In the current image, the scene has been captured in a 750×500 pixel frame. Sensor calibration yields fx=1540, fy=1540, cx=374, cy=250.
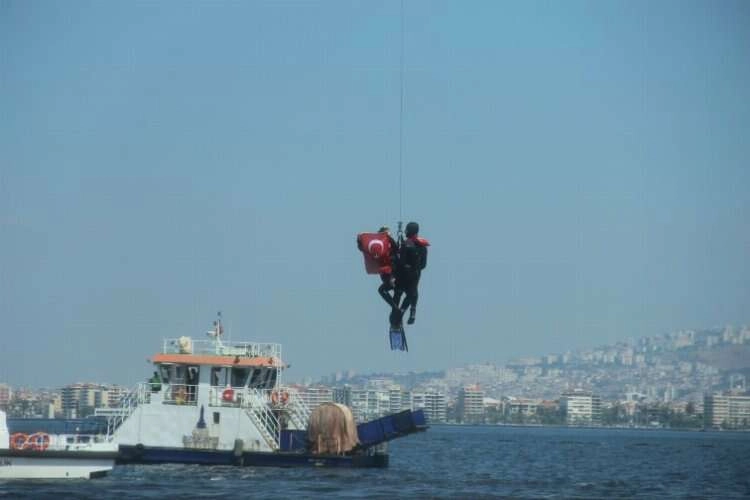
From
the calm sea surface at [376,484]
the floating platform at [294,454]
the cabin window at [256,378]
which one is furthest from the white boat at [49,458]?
the cabin window at [256,378]

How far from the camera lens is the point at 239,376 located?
46906 millimetres

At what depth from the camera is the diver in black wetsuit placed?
25844mm

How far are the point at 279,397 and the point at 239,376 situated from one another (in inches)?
54.6

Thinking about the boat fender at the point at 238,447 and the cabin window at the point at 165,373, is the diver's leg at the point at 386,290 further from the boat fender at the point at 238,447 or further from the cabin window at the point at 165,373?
the cabin window at the point at 165,373

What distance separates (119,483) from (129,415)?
20.2 feet

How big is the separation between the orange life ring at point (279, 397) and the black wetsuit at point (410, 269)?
21.1 m

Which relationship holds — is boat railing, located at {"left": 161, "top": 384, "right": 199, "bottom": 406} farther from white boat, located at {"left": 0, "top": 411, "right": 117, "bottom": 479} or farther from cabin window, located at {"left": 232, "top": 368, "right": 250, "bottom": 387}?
white boat, located at {"left": 0, "top": 411, "right": 117, "bottom": 479}

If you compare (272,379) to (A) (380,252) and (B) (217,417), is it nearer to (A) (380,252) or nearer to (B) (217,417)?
(B) (217,417)

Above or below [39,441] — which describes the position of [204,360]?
above

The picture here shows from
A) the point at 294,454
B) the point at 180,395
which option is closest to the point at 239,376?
the point at 180,395

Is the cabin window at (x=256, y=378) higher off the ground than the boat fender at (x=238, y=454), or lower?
higher

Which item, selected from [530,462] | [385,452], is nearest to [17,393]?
[530,462]

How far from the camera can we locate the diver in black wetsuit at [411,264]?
25.8m

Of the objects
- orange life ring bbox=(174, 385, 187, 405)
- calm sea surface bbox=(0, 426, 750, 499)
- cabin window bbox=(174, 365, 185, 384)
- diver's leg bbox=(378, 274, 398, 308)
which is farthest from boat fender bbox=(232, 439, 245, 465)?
diver's leg bbox=(378, 274, 398, 308)
